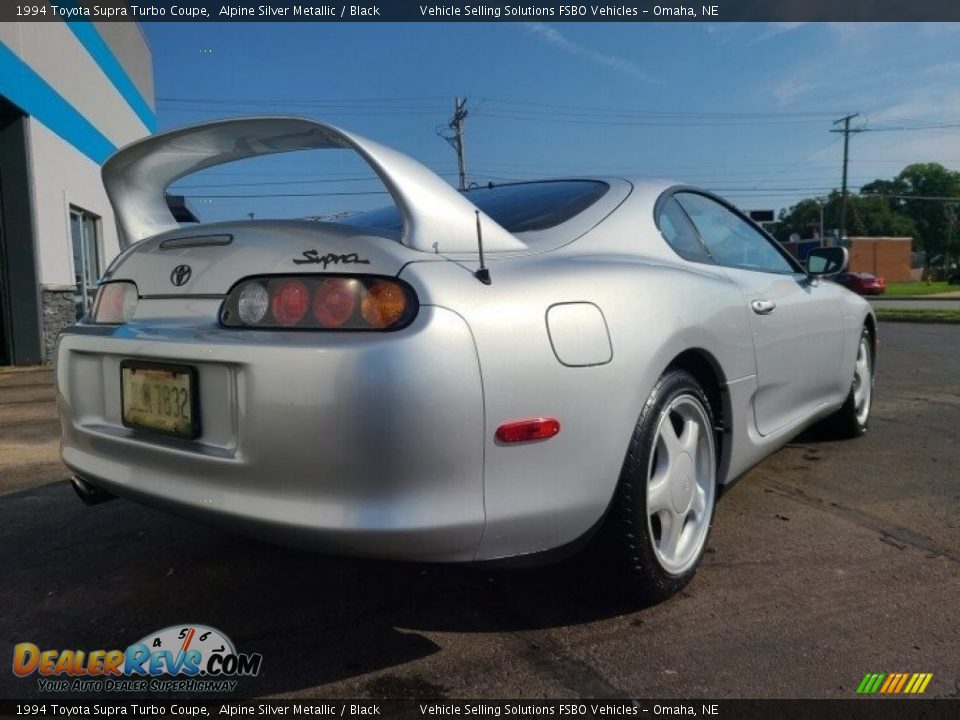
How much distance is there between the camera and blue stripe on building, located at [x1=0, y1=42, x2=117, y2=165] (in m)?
9.75

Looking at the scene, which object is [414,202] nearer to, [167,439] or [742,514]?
[167,439]

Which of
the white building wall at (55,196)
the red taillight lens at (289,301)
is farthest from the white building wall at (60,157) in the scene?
the red taillight lens at (289,301)

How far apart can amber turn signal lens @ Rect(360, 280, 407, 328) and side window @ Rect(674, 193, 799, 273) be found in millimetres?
1553

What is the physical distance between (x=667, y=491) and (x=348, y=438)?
3.55 feet

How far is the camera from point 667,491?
2.26m

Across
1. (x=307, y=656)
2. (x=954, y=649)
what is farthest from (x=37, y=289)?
(x=954, y=649)

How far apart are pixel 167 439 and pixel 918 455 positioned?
3866mm

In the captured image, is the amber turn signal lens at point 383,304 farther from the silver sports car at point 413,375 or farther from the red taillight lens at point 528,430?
the red taillight lens at point 528,430

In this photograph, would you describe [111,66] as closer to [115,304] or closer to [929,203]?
[115,304]

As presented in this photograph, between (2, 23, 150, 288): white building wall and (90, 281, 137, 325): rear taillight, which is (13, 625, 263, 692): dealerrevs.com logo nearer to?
(90, 281, 137, 325): rear taillight

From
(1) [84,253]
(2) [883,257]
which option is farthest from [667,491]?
(2) [883,257]

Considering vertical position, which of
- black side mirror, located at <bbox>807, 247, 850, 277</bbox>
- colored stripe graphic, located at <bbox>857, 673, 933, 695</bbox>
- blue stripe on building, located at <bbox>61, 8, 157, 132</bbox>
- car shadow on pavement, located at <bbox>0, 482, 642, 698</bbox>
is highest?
blue stripe on building, located at <bbox>61, 8, 157, 132</bbox>

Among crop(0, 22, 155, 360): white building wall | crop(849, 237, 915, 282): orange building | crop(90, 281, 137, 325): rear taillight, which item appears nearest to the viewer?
crop(90, 281, 137, 325): rear taillight

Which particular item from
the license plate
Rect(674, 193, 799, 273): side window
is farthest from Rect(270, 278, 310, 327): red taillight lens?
Rect(674, 193, 799, 273): side window
